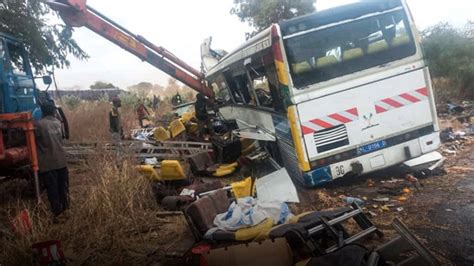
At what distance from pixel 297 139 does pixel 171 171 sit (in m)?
2.13

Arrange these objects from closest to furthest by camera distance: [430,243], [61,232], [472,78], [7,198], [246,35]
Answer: [430,243] → [61,232] → [7,198] → [472,78] → [246,35]

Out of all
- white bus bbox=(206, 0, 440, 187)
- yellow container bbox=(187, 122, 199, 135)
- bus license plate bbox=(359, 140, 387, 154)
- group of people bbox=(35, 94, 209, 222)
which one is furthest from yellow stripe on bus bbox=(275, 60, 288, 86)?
yellow container bbox=(187, 122, 199, 135)

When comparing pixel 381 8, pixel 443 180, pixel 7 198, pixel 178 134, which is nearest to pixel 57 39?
pixel 178 134

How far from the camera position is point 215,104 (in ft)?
37.0

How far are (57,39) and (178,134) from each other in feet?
14.8

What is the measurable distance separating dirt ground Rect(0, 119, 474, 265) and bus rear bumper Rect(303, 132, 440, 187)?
0.25 metres

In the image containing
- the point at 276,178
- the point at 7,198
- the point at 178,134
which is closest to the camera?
the point at 276,178

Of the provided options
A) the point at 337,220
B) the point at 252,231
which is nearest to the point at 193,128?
the point at 252,231

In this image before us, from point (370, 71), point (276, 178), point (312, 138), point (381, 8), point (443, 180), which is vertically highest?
point (381, 8)

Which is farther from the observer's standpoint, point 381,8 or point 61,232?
point 381,8

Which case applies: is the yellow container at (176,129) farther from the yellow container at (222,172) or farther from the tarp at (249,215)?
the tarp at (249,215)

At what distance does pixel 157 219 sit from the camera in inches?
193

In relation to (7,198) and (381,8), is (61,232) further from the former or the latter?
(381,8)

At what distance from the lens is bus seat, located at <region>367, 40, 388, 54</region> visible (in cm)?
561
